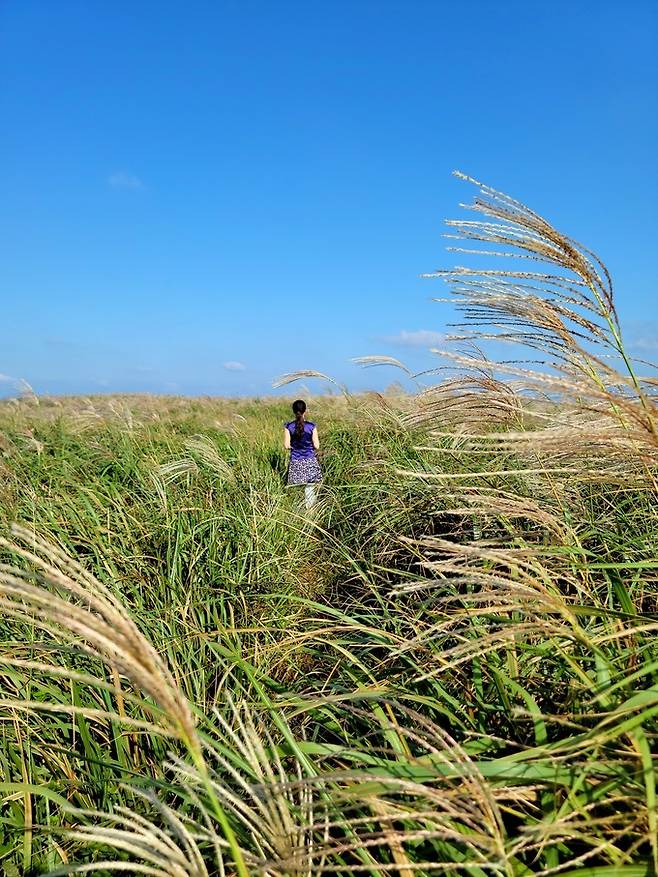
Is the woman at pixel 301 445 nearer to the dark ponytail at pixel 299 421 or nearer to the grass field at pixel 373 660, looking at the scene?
the dark ponytail at pixel 299 421

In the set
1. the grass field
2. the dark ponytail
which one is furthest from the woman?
the grass field

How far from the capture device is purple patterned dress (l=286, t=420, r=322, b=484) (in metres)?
5.79

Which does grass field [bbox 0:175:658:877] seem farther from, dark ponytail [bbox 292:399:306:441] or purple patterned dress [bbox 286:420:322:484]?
dark ponytail [bbox 292:399:306:441]

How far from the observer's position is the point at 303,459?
6086mm

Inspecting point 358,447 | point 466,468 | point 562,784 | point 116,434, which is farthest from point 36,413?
point 562,784

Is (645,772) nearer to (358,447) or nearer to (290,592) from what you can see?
(290,592)

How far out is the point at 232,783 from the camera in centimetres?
141

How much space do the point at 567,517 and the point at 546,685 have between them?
0.59m

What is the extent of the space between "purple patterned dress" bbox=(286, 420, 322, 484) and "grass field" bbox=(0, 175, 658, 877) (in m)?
1.73

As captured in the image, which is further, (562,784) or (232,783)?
(232,783)

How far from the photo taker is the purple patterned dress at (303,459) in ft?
19.0

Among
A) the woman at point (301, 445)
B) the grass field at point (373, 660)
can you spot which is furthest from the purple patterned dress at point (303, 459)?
the grass field at point (373, 660)

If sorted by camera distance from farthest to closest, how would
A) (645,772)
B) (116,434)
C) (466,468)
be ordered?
1. (116,434)
2. (466,468)
3. (645,772)

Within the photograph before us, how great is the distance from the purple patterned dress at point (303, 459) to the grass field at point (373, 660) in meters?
1.73
